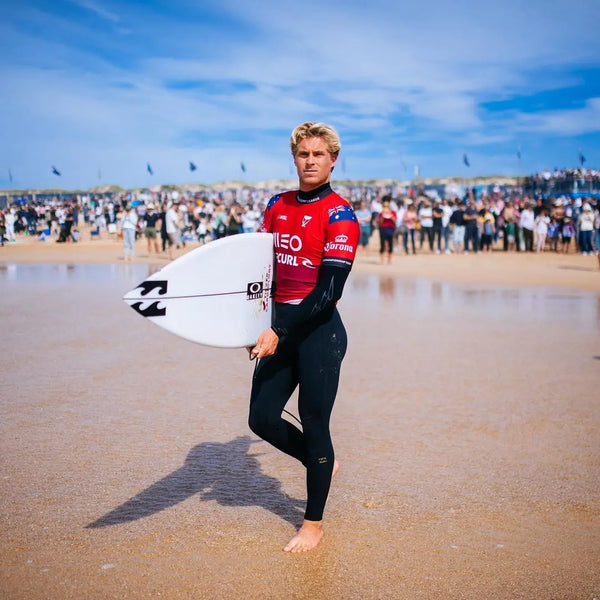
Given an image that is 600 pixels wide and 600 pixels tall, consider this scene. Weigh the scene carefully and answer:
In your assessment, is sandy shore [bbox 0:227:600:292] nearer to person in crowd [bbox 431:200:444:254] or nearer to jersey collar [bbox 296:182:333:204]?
person in crowd [bbox 431:200:444:254]

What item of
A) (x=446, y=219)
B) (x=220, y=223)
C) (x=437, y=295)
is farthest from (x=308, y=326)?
(x=220, y=223)

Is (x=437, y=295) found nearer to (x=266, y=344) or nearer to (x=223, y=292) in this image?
(x=223, y=292)

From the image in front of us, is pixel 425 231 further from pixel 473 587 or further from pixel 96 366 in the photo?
pixel 473 587

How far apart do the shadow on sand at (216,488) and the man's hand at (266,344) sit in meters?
1.11

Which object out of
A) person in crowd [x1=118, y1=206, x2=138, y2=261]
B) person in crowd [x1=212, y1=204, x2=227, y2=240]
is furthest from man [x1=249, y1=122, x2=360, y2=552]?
person in crowd [x1=212, y1=204, x2=227, y2=240]

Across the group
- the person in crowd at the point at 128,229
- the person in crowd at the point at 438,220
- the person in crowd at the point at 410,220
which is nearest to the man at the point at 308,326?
the person in crowd at the point at 128,229

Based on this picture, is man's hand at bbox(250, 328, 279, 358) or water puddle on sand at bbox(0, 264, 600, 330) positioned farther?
water puddle on sand at bbox(0, 264, 600, 330)

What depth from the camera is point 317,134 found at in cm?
342

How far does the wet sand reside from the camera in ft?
10.5

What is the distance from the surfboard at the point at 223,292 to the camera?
361 centimetres

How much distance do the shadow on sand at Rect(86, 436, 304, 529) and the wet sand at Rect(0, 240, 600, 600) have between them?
0.6 inches

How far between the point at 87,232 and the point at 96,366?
38.8 meters

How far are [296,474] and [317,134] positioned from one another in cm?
231

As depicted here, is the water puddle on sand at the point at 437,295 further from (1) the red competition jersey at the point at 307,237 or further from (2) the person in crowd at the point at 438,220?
(1) the red competition jersey at the point at 307,237
